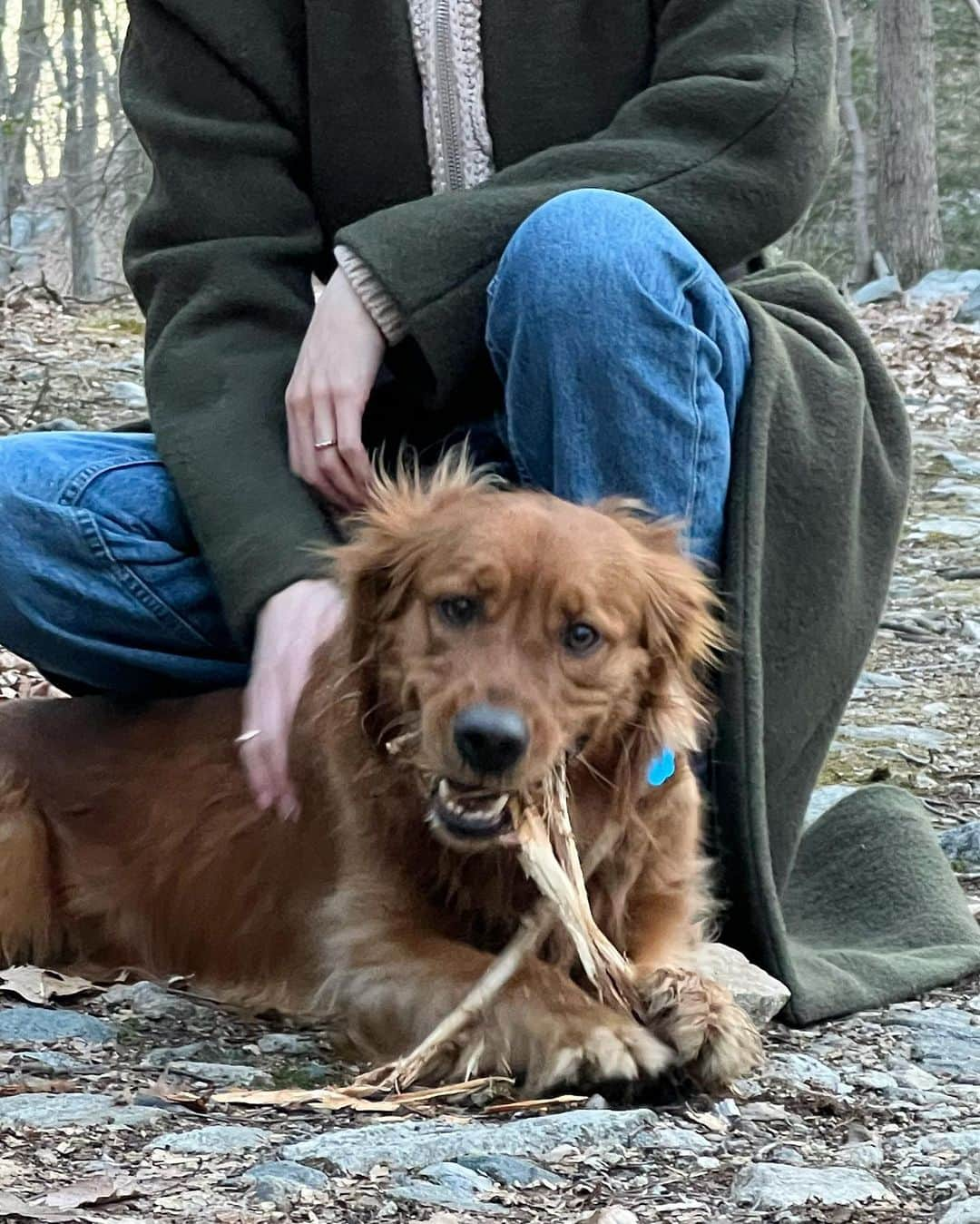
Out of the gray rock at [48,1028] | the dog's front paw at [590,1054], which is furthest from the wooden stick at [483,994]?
the gray rock at [48,1028]

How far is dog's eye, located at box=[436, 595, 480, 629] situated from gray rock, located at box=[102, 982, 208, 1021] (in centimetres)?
94

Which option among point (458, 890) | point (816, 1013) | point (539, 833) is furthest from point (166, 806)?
point (816, 1013)

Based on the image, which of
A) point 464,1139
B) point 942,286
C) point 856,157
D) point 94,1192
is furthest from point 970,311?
point 94,1192

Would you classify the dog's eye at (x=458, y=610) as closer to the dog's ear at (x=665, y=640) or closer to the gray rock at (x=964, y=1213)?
the dog's ear at (x=665, y=640)

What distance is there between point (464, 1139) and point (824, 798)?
239 centimetres

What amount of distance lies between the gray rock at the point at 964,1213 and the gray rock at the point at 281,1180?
72 centimetres

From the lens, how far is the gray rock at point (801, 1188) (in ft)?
7.04

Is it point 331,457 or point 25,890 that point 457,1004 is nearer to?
point 331,457

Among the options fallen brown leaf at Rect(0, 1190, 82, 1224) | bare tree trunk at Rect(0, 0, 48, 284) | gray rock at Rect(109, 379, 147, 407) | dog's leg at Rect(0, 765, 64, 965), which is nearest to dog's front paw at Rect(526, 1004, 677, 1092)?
fallen brown leaf at Rect(0, 1190, 82, 1224)

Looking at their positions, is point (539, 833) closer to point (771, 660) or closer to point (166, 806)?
point (771, 660)

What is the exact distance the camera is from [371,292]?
311 cm

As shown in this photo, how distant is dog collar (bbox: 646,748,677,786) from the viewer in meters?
2.96

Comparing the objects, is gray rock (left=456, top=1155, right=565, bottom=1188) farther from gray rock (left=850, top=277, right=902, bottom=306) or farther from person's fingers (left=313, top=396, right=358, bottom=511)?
gray rock (left=850, top=277, right=902, bottom=306)

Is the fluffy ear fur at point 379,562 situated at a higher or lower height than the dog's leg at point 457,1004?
higher
